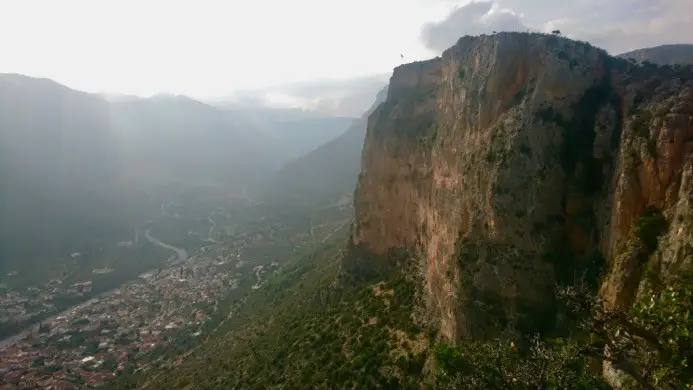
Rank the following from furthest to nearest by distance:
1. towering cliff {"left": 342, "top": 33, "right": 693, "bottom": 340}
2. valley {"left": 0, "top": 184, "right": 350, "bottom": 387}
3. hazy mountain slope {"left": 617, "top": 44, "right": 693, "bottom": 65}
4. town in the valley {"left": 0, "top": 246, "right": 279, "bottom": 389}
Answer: valley {"left": 0, "top": 184, "right": 350, "bottom": 387} < town in the valley {"left": 0, "top": 246, "right": 279, "bottom": 389} < hazy mountain slope {"left": 617, "top": 44, "right": 693, "bottom": 65} < towering cliff {"left": 342, "top": 33, "right": 693, "bottom": 340}

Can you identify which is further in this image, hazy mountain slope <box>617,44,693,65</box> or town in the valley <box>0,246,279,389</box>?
town in the valley <box>0,246,279,389</box>

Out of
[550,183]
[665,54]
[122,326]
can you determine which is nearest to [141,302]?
[122,326]

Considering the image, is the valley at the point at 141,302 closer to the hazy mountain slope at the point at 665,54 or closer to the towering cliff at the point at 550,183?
the towering cliff at the point at 550,183

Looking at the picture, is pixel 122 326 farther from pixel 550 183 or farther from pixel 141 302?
pixel 550 183

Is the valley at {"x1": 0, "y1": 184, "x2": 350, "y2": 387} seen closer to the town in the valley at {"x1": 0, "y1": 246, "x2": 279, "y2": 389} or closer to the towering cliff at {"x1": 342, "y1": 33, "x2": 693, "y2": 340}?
the town in the valley at {"x1": 0, "y1": 246, "x2": 279, "y2": 389}

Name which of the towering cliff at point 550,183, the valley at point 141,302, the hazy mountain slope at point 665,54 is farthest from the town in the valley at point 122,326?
the hazy mountain slope at point 665,54

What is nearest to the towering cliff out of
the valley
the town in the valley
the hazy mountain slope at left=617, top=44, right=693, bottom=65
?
the hazy mountain slope at left=617, top=44, right=693, bottom=65
